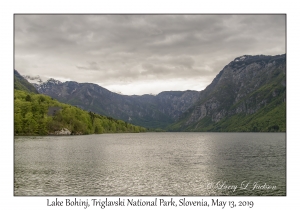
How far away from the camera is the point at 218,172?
205 feet

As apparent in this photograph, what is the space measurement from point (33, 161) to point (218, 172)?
50.1 m

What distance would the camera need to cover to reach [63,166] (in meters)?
69.9
